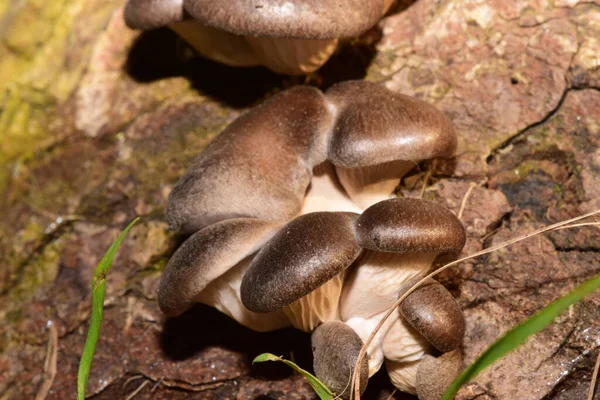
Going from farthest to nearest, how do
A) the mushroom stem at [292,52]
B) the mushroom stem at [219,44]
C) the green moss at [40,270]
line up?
the green moss at [40,270]
the mushroom stem at [219,44]
the mushroom stem at [292,52]

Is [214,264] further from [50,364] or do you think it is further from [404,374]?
[50,364]

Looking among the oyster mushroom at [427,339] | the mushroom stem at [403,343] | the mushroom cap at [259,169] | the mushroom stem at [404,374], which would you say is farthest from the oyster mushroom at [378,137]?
the mushroom stem at [404,374]

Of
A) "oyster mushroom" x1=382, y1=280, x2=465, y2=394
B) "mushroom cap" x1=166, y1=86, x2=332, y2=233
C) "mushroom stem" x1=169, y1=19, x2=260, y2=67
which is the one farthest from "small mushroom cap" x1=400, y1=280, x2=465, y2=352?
"mushroom stem" x1=169, y1=19, x2=260, y2=67

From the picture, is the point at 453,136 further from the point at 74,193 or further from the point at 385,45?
the point at 74,193

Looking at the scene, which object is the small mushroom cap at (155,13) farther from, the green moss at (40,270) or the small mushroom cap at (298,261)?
the small mushroom cap at (298,261)

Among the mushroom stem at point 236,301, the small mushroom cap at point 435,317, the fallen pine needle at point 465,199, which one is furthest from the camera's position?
the fallen pine needle at point 465,199

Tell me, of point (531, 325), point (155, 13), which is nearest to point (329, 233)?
point (531, 325)

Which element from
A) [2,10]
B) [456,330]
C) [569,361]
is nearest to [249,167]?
[456,330]
